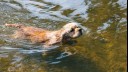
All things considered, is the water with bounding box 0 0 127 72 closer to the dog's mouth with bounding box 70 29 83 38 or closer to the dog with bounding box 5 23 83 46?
the dog with bounding box 5 23 83 46

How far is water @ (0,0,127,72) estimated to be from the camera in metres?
7.31

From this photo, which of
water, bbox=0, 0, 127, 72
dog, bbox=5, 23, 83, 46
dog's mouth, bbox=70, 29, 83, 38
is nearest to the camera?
water, bbox=0, 0, 127, 72

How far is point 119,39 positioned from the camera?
793cm

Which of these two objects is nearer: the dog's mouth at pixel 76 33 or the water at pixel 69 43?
the water at pixel 69 43

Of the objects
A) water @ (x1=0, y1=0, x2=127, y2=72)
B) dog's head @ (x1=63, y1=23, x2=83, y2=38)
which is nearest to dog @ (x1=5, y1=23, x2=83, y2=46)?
dog's head @ (x1=63, y1=23, x2=83, y2=38)

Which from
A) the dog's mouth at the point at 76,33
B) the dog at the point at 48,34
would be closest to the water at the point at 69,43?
the dog at the point at 48,34

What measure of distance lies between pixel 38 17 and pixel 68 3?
116cm

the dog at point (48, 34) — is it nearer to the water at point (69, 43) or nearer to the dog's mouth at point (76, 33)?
the dog's mouth at point (76, 33)

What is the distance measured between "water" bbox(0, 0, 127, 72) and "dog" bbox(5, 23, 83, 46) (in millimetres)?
163

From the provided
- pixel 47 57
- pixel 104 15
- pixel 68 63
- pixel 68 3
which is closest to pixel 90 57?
pixel 68 63

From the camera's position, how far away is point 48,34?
8156 millimetres

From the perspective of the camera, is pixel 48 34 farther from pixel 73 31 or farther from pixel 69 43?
pixel 73 31

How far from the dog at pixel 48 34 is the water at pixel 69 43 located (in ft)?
A: 0.53

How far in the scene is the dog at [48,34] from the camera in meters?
7.60
